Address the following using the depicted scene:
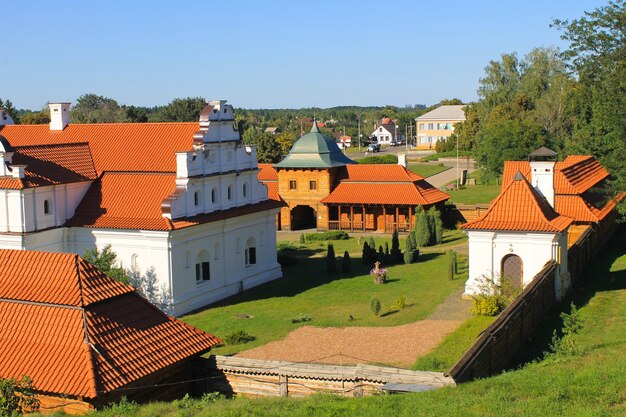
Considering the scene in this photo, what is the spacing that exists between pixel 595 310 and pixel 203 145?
17.1 m

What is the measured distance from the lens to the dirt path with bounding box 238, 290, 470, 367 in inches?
958

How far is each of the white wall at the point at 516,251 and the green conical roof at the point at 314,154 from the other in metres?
24.3

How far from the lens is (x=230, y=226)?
35.7 metres

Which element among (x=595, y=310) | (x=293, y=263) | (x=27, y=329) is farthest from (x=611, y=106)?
(x=27, y=329)

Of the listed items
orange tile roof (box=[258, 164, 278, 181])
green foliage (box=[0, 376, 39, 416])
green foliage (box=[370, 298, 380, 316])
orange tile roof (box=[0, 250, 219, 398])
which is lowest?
green foliage (box=[370, 298, 380, 316])

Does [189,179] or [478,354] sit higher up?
[189,179]

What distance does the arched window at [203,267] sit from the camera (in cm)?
3378

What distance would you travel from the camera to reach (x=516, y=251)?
30.6m

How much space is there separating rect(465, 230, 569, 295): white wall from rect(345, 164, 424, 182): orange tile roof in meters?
21.8

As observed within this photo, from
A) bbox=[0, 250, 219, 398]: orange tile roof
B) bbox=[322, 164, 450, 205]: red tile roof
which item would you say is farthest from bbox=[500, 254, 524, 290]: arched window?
bbox=[322, 164, 450, 205]: red tile roof

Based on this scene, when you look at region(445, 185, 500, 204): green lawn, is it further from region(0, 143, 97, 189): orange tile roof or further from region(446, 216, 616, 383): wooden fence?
region(0, 143, 97, 189): orange tile roof

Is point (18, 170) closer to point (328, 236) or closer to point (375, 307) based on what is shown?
point (375, 307)

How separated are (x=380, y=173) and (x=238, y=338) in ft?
94.3

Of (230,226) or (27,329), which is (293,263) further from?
(27,329)
